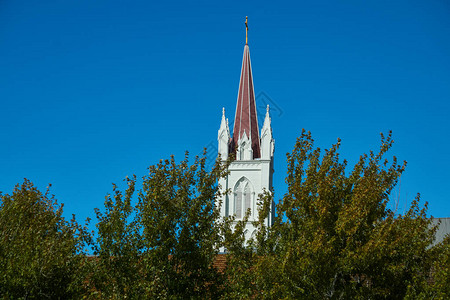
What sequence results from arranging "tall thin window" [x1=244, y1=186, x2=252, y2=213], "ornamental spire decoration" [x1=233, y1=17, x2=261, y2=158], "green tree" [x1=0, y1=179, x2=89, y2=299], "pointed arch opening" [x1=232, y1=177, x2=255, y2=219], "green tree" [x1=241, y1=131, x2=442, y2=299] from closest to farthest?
"green tree" [x1=241, y1=131, x2=442, y2=299] < "green tree" [x1=0, y1=179, x2=89, y2=299] < "pointed arch opening" [x1=232, y1=177, x2=255, y2=219] < "tall thin window" [x1=244, y1=186, x2=252, y2=213] < "ornamental spire decoration" [x1=233, y1=17, x2=261, y2=158]

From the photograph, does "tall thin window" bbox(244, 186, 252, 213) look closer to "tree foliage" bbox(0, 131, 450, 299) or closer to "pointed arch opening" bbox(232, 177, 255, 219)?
"pointed arch opening" bbox(232, 177, 255, 219)

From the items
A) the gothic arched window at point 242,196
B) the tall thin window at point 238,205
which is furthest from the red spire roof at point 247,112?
the tall thin window at point 238,205

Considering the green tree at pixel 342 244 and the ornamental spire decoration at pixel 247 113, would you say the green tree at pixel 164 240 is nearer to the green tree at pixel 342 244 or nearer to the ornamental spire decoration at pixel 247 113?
the green tree at pixel 342 244

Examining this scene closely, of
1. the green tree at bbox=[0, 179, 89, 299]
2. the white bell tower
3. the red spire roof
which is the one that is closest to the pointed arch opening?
the white bell tower

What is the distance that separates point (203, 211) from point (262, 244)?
2758 mm

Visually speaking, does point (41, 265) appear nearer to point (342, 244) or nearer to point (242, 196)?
point (342, 244)

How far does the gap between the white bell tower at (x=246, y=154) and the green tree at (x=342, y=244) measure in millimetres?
42518

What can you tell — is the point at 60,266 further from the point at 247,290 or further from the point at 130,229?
the point at 247,290

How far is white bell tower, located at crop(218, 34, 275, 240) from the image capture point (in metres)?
62.3

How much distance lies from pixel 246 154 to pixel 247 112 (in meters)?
6.02

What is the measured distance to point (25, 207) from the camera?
26281 mm

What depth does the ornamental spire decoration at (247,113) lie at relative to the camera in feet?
216

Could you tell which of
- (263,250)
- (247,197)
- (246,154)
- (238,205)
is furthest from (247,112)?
(263,250)

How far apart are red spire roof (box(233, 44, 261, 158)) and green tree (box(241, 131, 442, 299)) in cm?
4678
